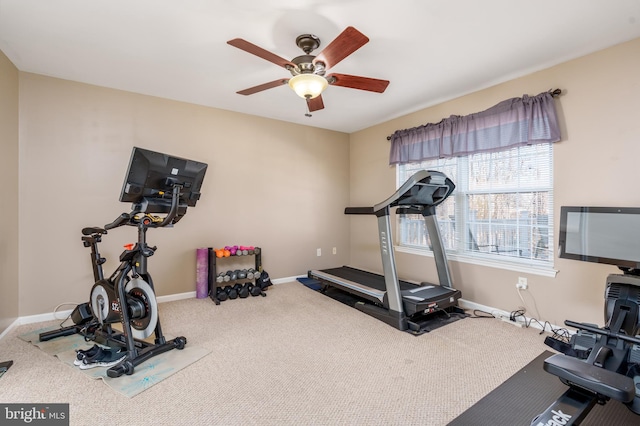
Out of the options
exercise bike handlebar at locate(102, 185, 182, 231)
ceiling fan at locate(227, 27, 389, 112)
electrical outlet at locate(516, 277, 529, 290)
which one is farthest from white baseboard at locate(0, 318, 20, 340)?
electrical outlet at locate(516, 277, 529, 290)

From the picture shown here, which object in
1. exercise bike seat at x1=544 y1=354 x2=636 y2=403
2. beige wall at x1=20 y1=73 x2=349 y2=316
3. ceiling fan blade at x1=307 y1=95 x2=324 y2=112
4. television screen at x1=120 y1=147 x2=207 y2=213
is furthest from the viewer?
beige wall at x1=20 y1=73 x2=349 y2=316

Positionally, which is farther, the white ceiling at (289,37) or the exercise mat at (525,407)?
the white ceiling at (289,37)

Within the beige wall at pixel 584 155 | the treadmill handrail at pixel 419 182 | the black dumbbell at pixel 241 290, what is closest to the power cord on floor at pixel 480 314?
the beige wall at pixel 584 155

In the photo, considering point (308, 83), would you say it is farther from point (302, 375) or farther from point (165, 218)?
point (302, 375)

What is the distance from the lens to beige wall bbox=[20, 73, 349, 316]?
2.91 m

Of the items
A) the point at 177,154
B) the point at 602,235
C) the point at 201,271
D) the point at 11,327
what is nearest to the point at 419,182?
the point at 602,235

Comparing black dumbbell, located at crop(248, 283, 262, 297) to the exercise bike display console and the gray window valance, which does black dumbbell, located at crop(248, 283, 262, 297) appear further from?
the gray window valance

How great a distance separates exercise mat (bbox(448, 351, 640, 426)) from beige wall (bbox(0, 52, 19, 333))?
3.68m

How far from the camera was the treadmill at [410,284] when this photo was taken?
2805 millimetres

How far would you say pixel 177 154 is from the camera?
3602 millimetres

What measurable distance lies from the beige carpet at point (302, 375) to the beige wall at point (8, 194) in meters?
0.33

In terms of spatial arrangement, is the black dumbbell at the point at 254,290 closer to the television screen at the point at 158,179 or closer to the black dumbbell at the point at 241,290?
the black dumbbell at the point at 241,290

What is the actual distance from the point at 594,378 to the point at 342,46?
2285 mm

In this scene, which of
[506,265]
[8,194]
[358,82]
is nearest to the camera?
[358,82]
